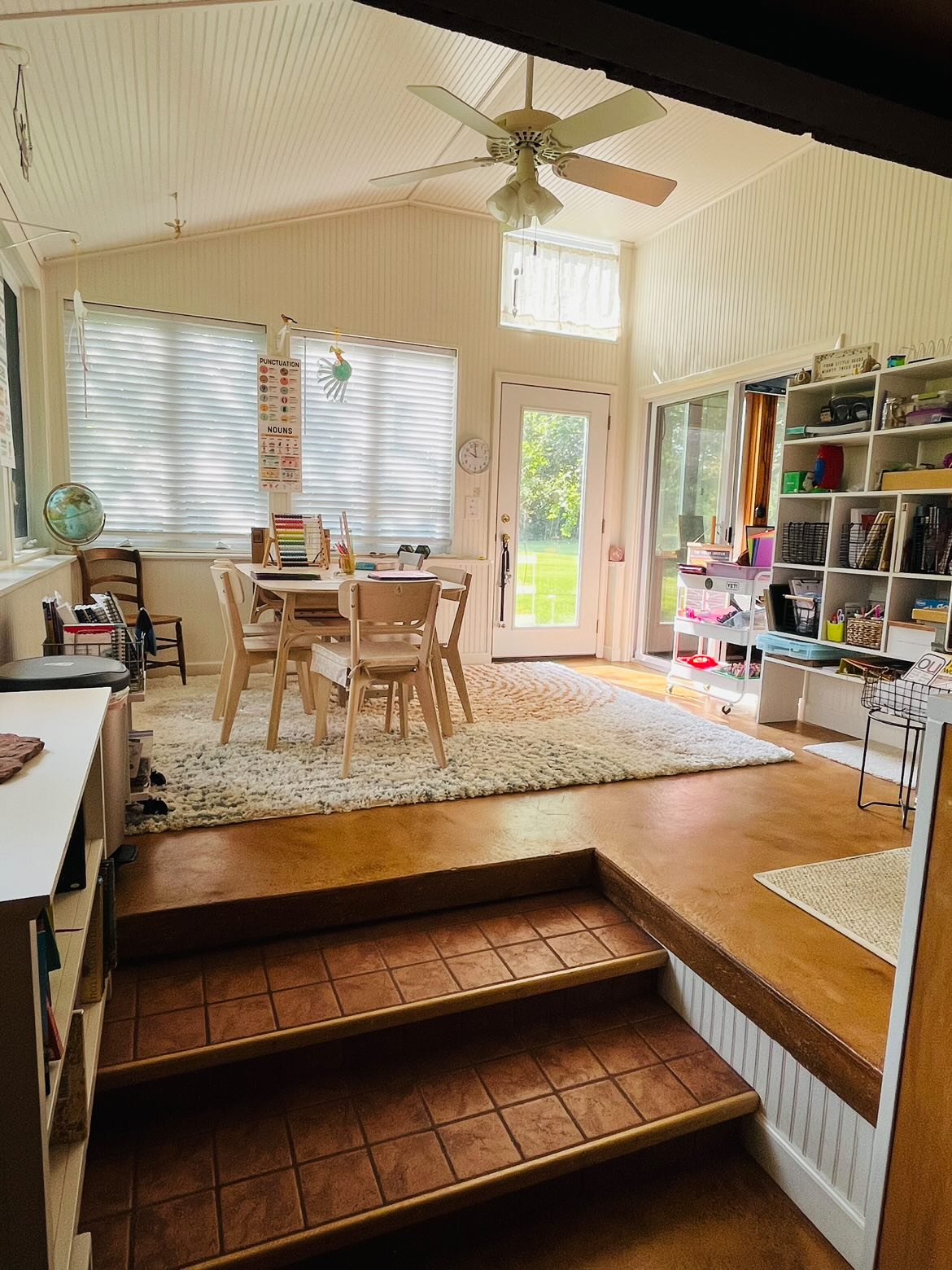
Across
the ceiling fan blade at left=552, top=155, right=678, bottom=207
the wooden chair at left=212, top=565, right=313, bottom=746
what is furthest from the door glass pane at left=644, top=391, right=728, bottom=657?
the wooden chair at left=212, top=565, right=313, bottom=746

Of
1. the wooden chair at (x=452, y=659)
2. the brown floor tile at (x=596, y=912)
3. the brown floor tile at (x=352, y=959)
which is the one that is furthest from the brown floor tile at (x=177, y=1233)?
the wooden chair at (x=452, y=659)

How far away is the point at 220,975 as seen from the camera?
6.41 feet

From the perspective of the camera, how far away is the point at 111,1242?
1.39 m

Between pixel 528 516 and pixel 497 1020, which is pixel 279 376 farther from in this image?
pixel 497 1020

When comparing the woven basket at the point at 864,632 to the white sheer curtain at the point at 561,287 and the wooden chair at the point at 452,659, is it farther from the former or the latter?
the white sheer curtain at the point at 561,287

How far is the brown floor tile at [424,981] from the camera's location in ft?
6.22

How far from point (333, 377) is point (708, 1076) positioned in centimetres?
452

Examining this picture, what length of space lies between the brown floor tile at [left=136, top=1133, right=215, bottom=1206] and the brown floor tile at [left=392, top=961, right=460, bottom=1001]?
52 centimetres

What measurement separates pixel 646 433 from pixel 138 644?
424 centimetres

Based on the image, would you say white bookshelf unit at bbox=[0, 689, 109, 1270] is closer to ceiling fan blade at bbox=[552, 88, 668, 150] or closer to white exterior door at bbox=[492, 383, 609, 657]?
ceiling fan blade at bbox=[552, 88, 668, 150]

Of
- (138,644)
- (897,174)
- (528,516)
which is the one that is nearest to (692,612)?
(528,516)

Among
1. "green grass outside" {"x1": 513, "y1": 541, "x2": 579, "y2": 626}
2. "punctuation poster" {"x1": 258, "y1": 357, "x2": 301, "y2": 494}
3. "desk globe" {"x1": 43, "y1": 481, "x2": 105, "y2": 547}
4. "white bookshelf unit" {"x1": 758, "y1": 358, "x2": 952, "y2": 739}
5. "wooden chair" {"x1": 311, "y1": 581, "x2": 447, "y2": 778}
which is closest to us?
"wooden chair" {"x1": 311, "y1": 581, "x2": 447, "y2": 778}

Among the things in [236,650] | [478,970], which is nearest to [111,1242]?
[478,970]

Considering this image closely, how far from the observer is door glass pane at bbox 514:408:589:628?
5846 millimetres
